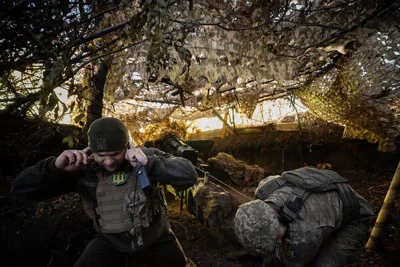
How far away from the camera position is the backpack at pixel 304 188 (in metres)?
2.38

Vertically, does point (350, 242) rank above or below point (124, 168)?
below

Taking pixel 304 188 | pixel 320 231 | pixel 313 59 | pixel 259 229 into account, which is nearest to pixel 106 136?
pixel 259 229

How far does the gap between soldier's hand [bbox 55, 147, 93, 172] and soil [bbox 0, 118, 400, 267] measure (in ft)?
5.72

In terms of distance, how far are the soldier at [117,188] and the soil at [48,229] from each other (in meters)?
1.23

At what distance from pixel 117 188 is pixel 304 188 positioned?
2.00m

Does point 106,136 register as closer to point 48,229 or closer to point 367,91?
point 48,229

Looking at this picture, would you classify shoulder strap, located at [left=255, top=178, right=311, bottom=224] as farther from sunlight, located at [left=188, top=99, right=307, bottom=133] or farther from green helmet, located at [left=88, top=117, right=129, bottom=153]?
sunlight, located at [left=188, top=99, right=307, bottom=133]

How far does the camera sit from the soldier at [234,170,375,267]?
2.26m

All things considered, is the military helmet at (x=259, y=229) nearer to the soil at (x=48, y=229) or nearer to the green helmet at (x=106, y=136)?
the green helmet at (x=106, y=136)

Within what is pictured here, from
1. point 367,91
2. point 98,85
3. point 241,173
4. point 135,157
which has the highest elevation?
point 98,85

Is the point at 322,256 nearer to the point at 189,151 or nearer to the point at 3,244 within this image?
the point at 189,151

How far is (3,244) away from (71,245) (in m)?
0.82

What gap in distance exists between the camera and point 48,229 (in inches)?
138

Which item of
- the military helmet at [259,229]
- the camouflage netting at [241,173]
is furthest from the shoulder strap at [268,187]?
the camouflage netting at [241,173]
